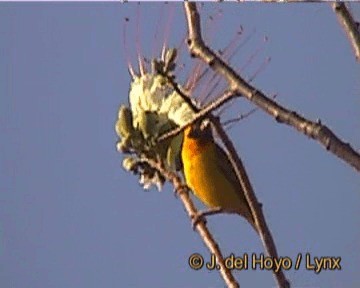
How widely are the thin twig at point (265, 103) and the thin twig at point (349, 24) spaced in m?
0.13

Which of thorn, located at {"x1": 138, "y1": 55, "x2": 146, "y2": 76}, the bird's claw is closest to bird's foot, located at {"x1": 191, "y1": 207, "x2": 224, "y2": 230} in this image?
the bird's claw

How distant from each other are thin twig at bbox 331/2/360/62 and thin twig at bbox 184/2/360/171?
0.42 feet

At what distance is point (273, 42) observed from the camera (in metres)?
1.18

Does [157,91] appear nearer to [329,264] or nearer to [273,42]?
[273,42]

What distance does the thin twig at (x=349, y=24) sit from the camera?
1.09 m

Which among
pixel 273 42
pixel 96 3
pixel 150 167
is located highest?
pixel 96 3

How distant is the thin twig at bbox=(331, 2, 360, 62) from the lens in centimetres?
109

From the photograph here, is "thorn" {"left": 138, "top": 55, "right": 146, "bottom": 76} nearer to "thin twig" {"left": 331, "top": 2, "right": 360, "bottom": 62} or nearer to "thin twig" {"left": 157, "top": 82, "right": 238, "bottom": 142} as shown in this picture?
"thin twig" {"left": 157, "top": 82, "right": 238, "bottom": 142}

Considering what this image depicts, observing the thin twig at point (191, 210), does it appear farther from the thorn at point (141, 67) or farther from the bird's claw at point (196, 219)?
the thorn at point (141, 67)

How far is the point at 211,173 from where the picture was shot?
1155mm

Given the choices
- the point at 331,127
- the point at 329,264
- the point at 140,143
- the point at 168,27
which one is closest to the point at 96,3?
the point at 168,27

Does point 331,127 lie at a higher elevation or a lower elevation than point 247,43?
lower

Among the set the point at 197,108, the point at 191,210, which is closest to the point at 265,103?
the point at 197,108

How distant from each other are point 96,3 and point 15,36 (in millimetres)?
142
